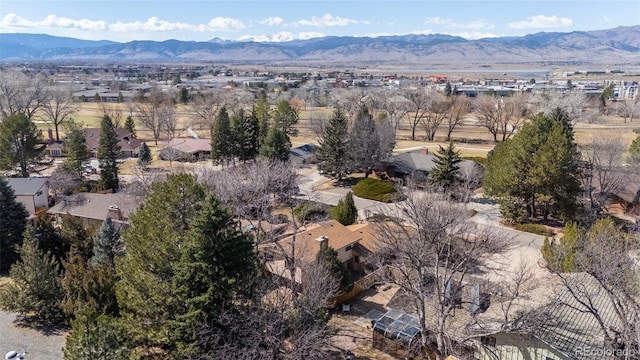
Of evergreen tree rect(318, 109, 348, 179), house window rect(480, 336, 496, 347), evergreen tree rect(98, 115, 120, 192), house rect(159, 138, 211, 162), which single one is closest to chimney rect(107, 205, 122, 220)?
evergreen tree rect(98, 115, 120, 192)

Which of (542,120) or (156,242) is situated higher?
(542,120)

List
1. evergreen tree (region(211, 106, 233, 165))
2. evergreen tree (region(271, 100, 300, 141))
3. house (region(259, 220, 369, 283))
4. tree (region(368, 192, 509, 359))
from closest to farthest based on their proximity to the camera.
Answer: tree (region(368, 192, 509, 359)) < house (region(259, 220, 369, 283)) < evergreen tree (region(211, 106, 233, 165)) < evergreen tree (region(271, 100, 300, 141))

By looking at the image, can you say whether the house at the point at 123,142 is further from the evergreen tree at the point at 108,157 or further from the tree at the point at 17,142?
the tree at the point at 17,142

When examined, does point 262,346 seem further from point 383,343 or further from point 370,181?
A: point 370,181

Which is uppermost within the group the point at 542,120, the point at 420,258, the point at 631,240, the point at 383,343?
the point at 542,120

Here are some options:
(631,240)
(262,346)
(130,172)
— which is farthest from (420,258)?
(130,172)

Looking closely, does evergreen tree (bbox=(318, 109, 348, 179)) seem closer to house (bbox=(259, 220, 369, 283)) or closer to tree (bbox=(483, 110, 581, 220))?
tree (bbox=(483, 110, 581, 220))

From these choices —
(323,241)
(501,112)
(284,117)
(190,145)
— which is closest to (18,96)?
(190,145)
